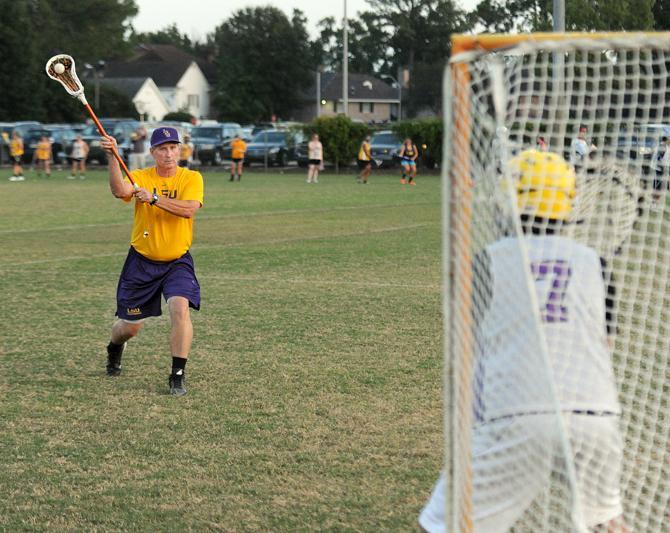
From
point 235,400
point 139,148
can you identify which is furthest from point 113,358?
point 139,148

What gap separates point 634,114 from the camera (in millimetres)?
5688

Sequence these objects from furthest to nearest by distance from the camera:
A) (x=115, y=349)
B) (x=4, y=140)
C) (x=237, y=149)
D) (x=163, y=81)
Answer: (x=163, y=81), (x=4, y=140), (x=237, y=149), (x=115, y=349)

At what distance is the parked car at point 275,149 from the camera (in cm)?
4472

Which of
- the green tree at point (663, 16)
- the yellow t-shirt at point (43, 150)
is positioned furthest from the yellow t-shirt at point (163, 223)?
the yellow t-shirt at point (43, 150)

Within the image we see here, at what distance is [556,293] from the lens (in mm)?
3914

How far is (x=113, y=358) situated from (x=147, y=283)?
0.73 m

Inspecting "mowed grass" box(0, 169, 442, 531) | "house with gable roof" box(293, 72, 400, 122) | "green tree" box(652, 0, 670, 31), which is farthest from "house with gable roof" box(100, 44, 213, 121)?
"mowed grass" box(0, 169, 442, 531)

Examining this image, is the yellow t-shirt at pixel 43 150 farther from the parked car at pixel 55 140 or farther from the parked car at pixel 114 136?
the parked car at pixel 55 140

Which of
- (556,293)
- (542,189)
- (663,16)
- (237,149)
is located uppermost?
(663,16)

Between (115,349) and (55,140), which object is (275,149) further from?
(115,349)

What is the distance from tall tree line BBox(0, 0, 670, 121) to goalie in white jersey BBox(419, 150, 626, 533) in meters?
53.8

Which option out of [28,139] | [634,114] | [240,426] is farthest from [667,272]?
[28,139]

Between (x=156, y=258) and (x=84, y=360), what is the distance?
53.1 inches

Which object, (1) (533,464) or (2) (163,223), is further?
(2) (163,223)
